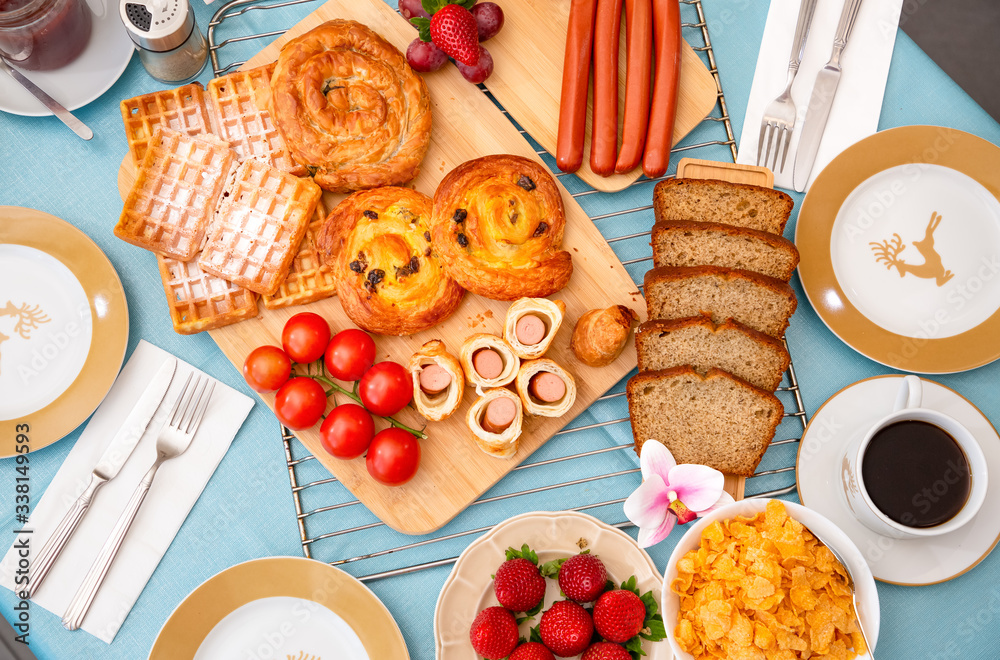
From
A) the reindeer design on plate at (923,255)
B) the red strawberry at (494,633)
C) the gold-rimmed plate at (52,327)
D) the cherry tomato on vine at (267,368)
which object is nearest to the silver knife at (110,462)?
the gold-rimmed plate at (52,327)

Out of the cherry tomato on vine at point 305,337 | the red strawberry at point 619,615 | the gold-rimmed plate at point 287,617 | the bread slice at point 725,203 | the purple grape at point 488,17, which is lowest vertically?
the gold-rimmed plate at point 287,617

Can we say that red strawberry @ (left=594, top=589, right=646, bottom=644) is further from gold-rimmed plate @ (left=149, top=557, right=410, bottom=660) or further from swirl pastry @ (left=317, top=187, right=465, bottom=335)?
swirl pastry @ (left=317, top=187, right=465, bottom=335)

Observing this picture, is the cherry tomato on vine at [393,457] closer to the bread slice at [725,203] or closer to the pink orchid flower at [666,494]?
the pink orchid flower at [666,494]

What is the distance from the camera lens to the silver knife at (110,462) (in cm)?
258

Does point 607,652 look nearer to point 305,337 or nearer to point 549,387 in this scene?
point 549,387

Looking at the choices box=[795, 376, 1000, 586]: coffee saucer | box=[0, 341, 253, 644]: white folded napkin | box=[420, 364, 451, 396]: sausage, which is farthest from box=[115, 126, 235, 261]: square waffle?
box=[795, 376, 1000, 586]: coffee saucer

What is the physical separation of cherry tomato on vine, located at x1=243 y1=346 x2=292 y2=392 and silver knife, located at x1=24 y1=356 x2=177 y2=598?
394 millimetres

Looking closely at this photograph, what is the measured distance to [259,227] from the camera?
260 centimetres

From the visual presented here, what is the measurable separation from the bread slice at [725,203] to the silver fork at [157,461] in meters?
2.09

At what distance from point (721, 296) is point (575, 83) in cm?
105

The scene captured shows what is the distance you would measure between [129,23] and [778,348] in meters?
2.80

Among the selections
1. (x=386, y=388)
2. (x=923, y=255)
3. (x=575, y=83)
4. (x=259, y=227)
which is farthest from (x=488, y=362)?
(x=923, y=255)

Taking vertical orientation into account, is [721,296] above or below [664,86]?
below

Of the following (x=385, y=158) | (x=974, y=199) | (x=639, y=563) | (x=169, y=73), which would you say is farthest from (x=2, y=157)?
(x=974, y=199)
